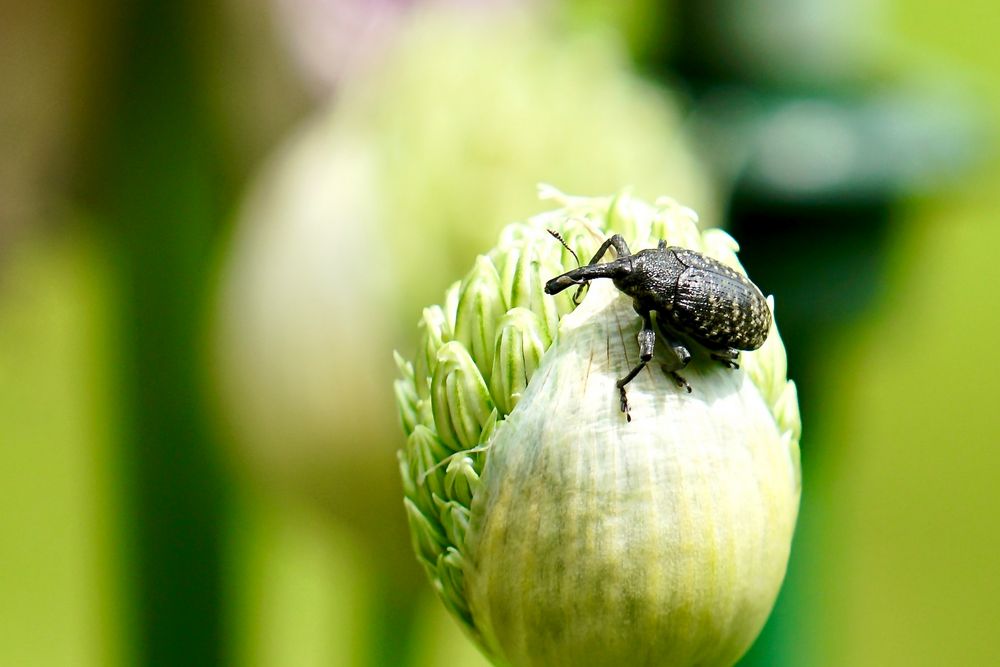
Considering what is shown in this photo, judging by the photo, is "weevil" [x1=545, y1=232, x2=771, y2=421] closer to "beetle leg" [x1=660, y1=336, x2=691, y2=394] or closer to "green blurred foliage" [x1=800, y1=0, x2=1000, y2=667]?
"beetle leg" [x1=660, y1=336, x2=691, y2=394]

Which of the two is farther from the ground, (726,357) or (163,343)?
(163,343)

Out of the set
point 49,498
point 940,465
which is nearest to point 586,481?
point 49,498

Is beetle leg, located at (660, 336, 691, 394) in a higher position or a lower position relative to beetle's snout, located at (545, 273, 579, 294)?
lower

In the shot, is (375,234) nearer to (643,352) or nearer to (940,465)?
(643,352)

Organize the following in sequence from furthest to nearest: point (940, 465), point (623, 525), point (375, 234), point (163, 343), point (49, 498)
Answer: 1. point (940, 465)
2. point (49, 498)
3. point (163, 343)
4. point (375, 234)
5. point (623, 525)

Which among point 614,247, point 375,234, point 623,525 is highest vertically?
point 375,234

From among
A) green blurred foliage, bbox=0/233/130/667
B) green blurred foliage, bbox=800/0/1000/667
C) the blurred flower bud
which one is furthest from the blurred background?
green blurred foliage, bbox=800/0/1000/667

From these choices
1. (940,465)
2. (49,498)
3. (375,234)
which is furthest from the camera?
(940,465)

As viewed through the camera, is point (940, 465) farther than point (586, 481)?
Yes

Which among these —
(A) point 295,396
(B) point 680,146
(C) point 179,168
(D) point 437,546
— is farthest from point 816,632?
(D) point 437,546
